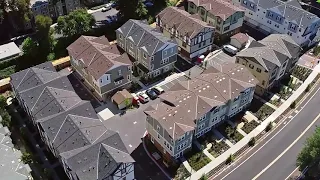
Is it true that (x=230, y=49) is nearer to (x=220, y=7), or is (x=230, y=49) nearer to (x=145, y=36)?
(x=220, y=7)

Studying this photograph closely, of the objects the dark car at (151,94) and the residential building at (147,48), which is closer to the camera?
the dark car at (151,94)

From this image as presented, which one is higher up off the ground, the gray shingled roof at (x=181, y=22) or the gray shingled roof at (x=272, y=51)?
the gray shingled roof at (x=181, y=22)

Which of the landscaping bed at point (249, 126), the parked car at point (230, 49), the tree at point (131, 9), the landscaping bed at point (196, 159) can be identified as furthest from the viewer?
the tree at point (131, 9)

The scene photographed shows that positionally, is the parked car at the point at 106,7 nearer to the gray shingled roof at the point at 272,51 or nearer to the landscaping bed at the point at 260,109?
the gray shingled roof at the point at 272,51

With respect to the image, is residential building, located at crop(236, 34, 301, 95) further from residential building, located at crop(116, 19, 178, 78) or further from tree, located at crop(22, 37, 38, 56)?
tree, located at crop(22, 37, 38, 56)

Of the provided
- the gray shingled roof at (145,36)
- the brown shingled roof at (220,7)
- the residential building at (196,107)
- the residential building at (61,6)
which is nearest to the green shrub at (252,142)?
the residential building at (196,107)

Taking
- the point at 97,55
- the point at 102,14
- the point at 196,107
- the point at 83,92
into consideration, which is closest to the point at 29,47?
the point at 83,92

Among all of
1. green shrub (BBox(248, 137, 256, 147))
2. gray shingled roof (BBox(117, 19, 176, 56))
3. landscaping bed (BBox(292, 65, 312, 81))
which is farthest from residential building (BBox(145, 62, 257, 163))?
landscaping bed (BBox(292, 65, 312, 81))
